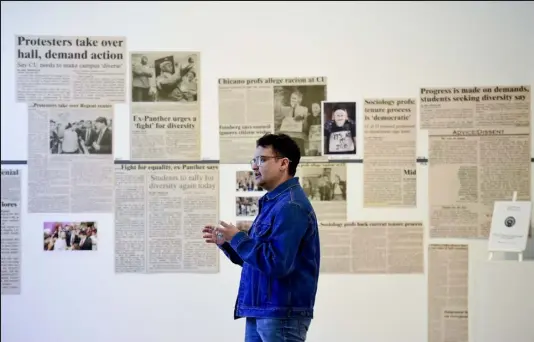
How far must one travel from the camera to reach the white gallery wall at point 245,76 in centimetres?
370

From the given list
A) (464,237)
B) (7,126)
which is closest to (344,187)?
(464,237)

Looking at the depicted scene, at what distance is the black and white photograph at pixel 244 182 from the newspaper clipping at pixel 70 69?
91 cm

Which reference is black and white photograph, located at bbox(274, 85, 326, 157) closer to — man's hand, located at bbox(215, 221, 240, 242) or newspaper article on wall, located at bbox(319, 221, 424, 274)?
newspaper article on wall, located at bbox(319, 221, 424, 274)

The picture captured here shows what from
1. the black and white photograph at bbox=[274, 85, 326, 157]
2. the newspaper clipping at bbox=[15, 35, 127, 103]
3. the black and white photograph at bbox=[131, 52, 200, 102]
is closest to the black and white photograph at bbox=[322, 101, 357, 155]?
the black and white photograph at bbox=[274, 85, 326, 157]

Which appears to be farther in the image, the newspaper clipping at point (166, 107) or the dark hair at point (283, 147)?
the newspaper clipping at point (166, 107)

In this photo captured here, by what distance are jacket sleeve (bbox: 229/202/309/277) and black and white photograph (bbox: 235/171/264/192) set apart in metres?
1.32

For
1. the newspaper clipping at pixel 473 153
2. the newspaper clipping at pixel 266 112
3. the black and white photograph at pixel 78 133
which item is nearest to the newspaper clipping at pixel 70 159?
the black and white photograph at pixel 78 133

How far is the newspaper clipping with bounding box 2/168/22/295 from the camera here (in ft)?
12.3

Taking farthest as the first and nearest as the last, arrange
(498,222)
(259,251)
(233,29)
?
(233,29), (498,222), (259,251)

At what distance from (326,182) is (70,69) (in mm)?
1831

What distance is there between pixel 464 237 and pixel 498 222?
0.25 metres

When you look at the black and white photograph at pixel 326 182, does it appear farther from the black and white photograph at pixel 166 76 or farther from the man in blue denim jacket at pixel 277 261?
the man in blue denim jacket at pixel 277 261

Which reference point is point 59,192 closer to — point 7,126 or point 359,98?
point 7,126

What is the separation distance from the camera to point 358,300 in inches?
146
